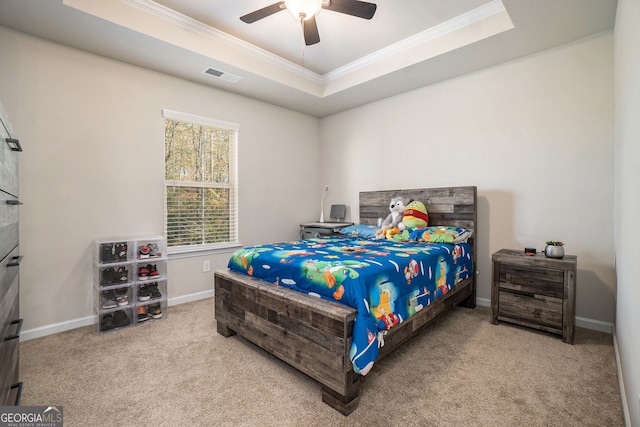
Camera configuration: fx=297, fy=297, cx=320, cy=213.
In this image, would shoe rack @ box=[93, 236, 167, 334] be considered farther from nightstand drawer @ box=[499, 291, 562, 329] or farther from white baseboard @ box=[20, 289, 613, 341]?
nightstand drawer @ box=[499, 291, 562, 329]

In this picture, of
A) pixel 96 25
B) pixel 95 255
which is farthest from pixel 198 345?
pixel 96 25

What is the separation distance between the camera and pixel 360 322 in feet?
5.22

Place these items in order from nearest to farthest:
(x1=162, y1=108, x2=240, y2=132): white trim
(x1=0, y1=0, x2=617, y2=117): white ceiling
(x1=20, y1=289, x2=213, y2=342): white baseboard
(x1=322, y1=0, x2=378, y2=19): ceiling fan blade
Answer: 1. (x1=322, y1=0, x2=378, y2=19): ceiling fan blade
2. (x1=0, y1=0, x2=617, y2=117): white ceiling
3. (x1=20, y1=289, x2=213, y2=342): white baseboard
4. (x1=162, y1=108, x2=240, y2=132): white trim

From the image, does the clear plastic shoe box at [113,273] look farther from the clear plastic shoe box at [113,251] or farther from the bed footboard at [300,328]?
the bed footboard at [300,328]

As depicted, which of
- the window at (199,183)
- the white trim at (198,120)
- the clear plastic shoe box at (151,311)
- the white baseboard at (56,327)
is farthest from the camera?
the window at (199,183)

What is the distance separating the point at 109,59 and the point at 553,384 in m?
4.47

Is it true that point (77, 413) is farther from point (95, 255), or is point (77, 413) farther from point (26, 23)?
point (26, 23)

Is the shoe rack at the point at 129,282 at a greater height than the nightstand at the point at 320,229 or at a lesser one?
lesser

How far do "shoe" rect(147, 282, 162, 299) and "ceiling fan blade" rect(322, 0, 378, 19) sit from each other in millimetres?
2950

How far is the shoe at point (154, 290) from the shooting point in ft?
9.67

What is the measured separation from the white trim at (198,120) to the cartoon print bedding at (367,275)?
188cm

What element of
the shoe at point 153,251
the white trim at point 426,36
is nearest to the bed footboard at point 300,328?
the shoe at point 153,251

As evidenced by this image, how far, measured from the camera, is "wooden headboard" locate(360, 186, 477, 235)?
318 cm

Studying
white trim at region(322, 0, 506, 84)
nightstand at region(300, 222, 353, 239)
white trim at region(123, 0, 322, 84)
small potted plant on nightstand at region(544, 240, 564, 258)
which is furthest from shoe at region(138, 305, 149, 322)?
small potted plant on nightstand at region(544, 240, 564, 258)
